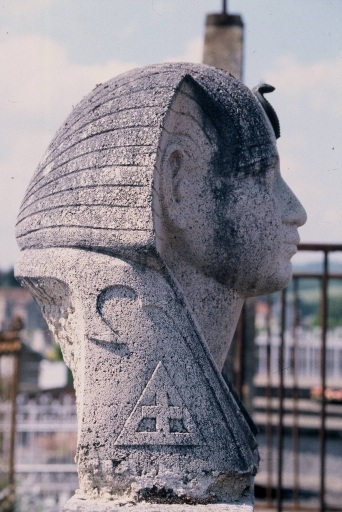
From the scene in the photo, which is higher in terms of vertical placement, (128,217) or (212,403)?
(128,217)

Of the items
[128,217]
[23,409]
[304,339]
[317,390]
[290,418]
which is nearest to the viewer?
[128,217]

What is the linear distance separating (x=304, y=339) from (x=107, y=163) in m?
10.7

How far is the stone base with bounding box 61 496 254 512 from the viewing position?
7.22 feet

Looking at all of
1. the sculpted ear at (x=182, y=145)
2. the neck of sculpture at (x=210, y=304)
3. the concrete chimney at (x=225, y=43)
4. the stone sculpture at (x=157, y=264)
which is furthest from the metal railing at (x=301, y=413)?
the sculpted ear at (x=182, y=145)

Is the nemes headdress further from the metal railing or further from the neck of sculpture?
the metal railing

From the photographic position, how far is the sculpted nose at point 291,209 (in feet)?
8.54

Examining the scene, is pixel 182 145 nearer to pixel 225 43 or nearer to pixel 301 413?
pixel 225 43

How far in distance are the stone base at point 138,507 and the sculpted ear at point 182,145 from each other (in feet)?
2.57

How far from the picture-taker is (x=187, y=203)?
7.95 feet

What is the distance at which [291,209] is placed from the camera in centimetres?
262

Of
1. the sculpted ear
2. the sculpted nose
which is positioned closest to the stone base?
the sculpted ear

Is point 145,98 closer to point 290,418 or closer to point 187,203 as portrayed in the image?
point 187,203

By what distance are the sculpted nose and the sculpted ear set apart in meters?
0.31

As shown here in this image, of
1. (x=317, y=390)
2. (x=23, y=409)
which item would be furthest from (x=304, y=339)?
(x=23, y=409)
